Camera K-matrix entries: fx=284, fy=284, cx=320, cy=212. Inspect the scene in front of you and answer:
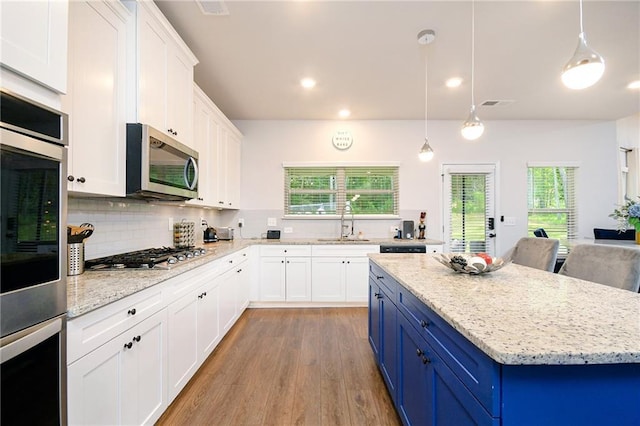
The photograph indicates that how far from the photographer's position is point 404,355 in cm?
149

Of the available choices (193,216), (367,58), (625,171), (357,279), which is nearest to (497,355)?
(367,58)

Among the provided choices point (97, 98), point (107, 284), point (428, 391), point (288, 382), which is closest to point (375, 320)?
point (288, 382)

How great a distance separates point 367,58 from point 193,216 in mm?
2576

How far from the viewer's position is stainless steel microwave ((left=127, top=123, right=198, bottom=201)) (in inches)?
68.5

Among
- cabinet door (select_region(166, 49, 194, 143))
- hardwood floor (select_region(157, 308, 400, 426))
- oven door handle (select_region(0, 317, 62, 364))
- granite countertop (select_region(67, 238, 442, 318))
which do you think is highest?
cabinet door (select_region(166, 49, 194, 143))

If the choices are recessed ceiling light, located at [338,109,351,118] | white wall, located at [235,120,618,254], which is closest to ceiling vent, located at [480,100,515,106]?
white wall, located at [235,120,618,254]

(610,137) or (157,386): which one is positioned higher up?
(610,137)

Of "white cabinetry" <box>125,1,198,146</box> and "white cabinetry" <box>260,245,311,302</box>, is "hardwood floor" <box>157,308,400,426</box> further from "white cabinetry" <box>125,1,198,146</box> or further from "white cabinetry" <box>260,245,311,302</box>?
"white cabinetry" <box>125,1,198,146</box>

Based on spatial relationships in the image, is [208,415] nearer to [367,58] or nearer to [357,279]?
[357,279]

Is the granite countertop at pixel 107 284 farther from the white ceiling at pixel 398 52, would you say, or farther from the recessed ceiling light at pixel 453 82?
the recessed ceiling light at pixel 453 82

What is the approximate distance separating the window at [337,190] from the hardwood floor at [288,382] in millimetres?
1847

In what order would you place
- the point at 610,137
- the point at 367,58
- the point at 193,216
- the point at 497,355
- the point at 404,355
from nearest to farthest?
the point at 497,355 < the point at 404,355 < the point at 367,58 < the point at 193,216 < the point at 610,137

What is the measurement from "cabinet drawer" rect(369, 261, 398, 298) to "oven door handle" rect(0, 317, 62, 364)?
4.92 ft

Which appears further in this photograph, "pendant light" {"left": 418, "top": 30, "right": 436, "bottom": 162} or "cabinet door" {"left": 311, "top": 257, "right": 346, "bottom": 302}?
"cabinet door" {"left": 311, "top": 257, "right": 346, "bottom": 302}
